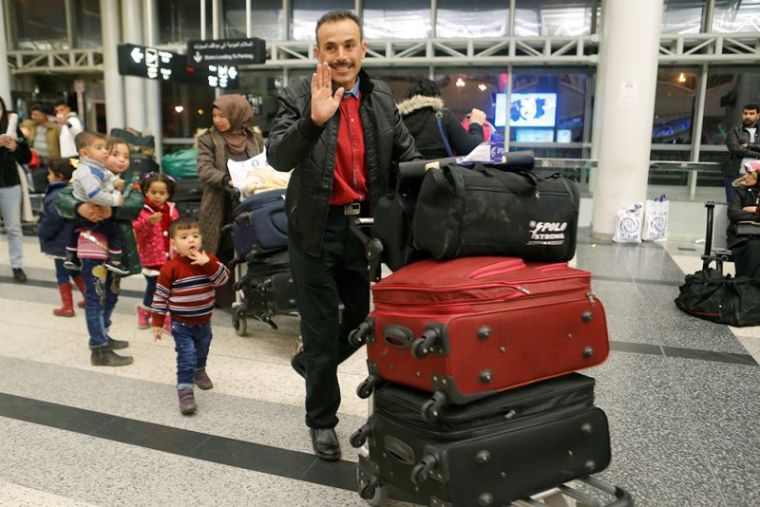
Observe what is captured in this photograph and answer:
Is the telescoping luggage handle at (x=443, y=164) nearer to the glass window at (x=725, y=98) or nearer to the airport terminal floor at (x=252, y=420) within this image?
the airport terminal floor at (x=252, y=420)

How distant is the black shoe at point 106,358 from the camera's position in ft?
12.6

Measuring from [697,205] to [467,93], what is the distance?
629 cm

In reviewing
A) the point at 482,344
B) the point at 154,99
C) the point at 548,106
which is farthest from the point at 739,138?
the point at 154,99

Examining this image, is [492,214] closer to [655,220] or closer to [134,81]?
[655,220]

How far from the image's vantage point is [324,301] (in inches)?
99.6

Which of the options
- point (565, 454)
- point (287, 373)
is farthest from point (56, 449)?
point (565, 454)

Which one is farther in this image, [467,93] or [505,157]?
[467,93]

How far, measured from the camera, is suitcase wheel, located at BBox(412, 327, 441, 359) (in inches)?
65.2

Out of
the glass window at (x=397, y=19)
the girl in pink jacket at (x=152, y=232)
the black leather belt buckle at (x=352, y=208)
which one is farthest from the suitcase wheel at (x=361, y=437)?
the glass window at (x=397, y=19)

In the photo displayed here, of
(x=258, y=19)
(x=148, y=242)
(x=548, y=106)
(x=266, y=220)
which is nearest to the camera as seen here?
(x=266, y=220)

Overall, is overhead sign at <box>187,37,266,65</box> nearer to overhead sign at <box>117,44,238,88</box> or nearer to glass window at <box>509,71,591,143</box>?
overhead sign at <box>117,44,238,88</box>

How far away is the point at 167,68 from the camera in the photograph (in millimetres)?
11961

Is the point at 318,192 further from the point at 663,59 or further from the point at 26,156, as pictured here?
the point at 663,59

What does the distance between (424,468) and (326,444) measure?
1.03 m
